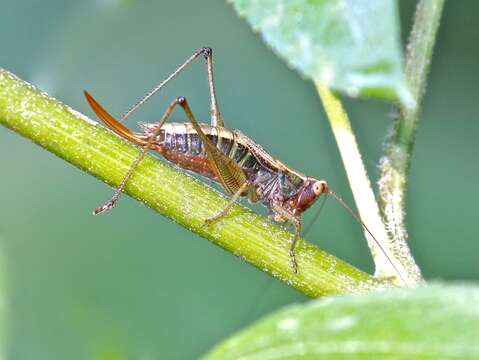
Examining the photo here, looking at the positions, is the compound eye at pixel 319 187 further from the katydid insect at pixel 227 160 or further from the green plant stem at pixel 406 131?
the green plant stem at pixel 406 131

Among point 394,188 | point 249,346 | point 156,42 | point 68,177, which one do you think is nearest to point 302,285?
point 394,188

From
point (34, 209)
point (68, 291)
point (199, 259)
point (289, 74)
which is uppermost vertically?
point (289, 74)

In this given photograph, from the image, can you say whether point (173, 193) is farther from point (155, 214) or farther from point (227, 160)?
point (155, 214)

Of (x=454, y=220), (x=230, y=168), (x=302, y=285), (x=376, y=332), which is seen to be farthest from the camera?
(x=454, y=220)

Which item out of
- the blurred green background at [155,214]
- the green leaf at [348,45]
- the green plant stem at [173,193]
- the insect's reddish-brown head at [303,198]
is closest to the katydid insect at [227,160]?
the insect's reddish-brown head at [303,198]

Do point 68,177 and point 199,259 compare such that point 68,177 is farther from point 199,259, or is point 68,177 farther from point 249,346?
point 249,346

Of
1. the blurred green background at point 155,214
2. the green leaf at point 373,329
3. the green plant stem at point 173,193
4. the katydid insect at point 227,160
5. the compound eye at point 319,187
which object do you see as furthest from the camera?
the blurred green background at point 155,214

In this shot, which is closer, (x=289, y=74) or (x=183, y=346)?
(x=183, y=346)
